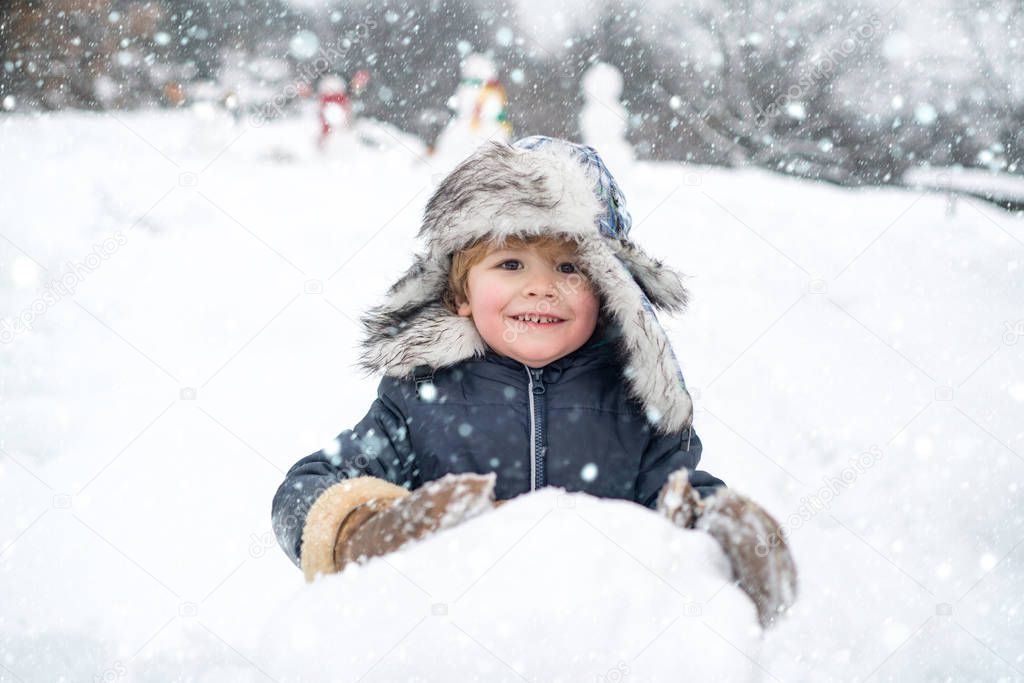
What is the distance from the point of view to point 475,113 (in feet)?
16.7

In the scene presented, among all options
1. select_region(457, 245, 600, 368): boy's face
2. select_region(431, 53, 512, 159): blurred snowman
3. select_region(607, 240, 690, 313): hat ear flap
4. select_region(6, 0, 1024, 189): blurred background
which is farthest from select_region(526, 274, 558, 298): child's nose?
select_region(6, 0, 1024, 189): blurred background

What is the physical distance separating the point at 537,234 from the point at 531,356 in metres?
0.25

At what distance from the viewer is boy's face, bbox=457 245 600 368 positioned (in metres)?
1.59

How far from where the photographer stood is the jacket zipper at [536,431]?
1.62 m

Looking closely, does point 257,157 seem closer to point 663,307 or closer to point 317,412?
point 317,412

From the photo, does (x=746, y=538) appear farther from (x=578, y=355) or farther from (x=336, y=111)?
(x=336, y=111)

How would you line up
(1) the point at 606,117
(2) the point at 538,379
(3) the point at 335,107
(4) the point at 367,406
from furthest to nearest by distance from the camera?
(3) the point at 335,107 < (1) the point at 606,117 < (4) the point at 367,406 < (2) the point at 538,379

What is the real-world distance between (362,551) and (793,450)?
1.92m

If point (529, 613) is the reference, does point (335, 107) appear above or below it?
below

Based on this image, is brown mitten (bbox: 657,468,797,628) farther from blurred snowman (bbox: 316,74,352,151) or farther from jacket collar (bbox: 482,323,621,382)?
blurred snowman (bbox: 316,74,352,151)

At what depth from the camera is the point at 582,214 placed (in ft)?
5.11

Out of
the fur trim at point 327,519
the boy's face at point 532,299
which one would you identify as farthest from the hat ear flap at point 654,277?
the fur trim at point 327,519

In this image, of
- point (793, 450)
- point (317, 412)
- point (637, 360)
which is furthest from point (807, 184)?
point (637, 360)

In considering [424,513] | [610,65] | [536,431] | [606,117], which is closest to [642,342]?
[536,431]
